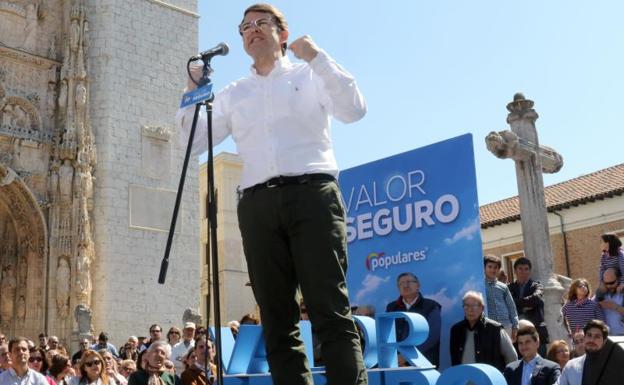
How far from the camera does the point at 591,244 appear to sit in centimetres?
2786

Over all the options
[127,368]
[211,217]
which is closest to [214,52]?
[211,217]

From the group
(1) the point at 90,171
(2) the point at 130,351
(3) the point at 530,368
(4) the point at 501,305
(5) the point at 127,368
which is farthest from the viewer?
(1) the point at 90,171

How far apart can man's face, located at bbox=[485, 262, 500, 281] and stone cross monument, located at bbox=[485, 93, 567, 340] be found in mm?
→ 1375

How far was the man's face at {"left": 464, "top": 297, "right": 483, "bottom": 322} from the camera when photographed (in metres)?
6.67

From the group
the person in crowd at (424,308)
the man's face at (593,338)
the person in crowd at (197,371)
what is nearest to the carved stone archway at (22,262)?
the person in crowd at (197,371)

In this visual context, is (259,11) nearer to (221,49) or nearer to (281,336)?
(221,49)

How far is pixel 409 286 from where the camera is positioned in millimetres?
7074

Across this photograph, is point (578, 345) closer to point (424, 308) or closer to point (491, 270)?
point (491, 270)

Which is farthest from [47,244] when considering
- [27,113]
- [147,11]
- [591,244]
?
[591,244]

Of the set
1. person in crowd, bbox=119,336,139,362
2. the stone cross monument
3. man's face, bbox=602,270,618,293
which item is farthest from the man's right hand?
person in crowd, bbox=119,336,139,362

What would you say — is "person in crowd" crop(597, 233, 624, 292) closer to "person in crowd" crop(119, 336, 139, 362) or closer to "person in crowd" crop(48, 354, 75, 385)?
"person in crowd" crop(48, 354, 75, 385)

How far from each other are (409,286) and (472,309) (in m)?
0.66

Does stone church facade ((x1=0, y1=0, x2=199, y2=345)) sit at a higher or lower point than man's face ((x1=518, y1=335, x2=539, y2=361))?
higher

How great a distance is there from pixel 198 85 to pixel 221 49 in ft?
1.20
